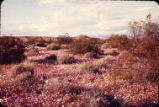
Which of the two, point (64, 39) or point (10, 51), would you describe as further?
point (64, 39)

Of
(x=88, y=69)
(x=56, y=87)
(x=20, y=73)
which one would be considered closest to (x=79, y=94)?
(x=56, y=87)

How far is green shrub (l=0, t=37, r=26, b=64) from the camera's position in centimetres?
1513

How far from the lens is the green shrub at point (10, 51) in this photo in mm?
15131

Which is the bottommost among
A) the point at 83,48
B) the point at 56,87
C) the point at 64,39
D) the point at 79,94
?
the point at 79,94

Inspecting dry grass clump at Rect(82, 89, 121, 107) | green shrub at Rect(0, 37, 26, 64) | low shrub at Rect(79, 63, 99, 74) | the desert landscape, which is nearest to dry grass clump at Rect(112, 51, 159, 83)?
the desert landscape

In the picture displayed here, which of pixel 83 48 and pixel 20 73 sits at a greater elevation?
pixel 83 48

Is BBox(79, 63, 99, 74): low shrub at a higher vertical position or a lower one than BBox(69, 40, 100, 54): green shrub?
lower

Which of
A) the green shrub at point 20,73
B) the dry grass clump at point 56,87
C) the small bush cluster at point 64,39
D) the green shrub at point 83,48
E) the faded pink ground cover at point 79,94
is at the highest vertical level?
the small bush cluster at point 64,39

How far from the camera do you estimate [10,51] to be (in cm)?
1559

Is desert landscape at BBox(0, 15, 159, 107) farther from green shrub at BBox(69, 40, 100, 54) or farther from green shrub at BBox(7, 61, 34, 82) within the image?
green shrub at BBox(69, 40, 100, 54)

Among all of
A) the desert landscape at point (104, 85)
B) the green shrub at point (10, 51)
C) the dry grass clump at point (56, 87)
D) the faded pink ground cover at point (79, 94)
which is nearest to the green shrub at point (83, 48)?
the green shrub at point (10, 51)

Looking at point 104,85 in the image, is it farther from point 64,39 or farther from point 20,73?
point 64,39

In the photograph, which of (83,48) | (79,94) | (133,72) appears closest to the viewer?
(79,94)

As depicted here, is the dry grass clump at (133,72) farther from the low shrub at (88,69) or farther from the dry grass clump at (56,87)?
the dry grass clump at (56,87)
